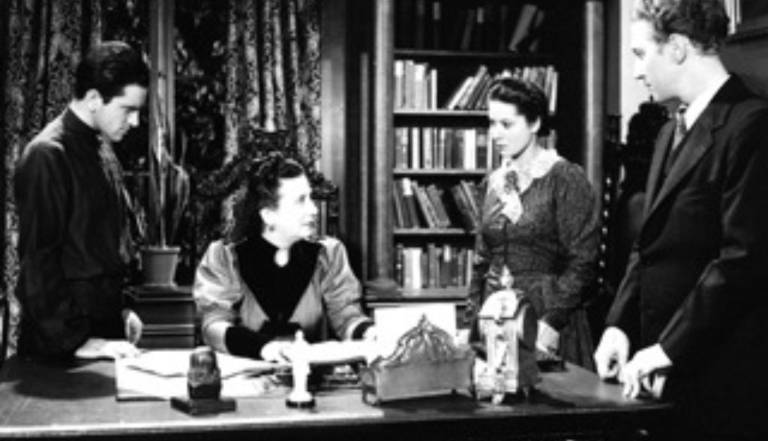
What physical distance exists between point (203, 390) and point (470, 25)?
3651 millimetres

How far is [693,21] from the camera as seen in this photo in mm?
2258

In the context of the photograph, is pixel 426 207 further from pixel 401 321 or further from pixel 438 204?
pixel 401 321

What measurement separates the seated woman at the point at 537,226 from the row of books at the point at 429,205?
66.2 inches

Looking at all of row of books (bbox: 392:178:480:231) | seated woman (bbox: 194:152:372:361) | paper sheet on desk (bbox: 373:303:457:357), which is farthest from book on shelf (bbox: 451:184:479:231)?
paper sheet on desk (bbox: 373:303:457:357)

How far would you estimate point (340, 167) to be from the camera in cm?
542

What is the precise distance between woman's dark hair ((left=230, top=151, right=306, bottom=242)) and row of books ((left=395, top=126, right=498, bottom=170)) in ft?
6.92

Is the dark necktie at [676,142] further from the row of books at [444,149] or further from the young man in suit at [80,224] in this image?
the row of books at [444,149]

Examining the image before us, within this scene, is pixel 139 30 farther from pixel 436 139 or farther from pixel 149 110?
pixel 436 139

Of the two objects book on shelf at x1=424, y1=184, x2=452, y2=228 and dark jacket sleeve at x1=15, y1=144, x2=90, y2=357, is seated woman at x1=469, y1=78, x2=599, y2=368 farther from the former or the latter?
book on shelf at x1=424, y1=184, x2=452, y2=228

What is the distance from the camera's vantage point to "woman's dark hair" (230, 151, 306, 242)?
3195 millimetres

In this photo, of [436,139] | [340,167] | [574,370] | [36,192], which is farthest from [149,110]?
[574,370]

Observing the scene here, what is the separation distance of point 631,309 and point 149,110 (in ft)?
11.0

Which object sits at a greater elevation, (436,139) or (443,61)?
(443,61)

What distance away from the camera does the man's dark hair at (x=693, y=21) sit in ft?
7.41
